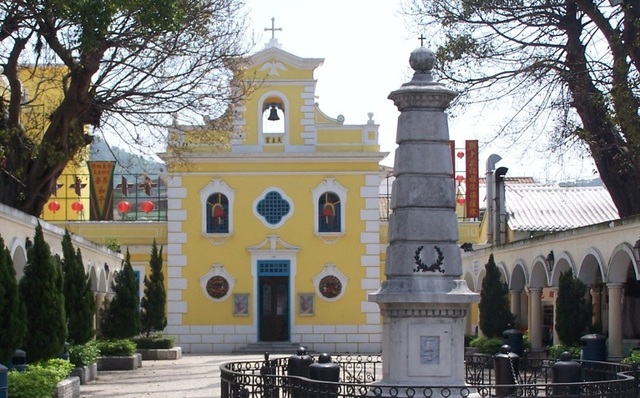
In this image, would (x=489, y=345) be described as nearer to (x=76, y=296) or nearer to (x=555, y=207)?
(x=76, y=296)

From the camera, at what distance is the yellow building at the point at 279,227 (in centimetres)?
4159

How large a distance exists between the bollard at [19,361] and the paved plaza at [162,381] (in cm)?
372

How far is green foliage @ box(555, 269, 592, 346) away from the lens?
27219 mm

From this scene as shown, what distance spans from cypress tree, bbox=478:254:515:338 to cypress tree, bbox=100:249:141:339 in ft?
31.3

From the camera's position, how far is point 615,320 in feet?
84.7

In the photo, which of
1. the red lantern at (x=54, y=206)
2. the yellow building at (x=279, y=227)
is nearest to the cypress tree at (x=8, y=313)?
the yellow building at (x=279, y=227)

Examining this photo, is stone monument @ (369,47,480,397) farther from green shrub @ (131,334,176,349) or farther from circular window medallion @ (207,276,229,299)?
circular window medallion @ (207,276,229,299)

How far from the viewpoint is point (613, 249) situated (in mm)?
25438

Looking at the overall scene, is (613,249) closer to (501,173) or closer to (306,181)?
(501,173)

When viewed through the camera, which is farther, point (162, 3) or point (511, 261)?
point (511, 261)

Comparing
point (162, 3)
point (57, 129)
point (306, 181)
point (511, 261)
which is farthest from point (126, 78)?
point (306, 181)

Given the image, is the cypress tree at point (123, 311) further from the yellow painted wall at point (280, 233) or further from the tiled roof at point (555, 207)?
the tiled roof at point (555, 207)

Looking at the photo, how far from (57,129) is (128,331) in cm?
1012

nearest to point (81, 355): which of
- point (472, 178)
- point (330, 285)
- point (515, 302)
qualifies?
point (515, 302)
